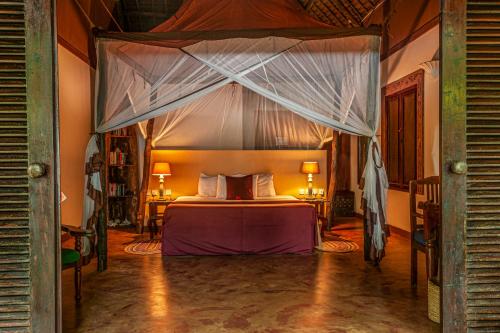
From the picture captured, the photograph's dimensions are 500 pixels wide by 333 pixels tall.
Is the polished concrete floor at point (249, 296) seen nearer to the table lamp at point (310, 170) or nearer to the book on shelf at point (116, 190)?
the table lamp at point (310, 170)

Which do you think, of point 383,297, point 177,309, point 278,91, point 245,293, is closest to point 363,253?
point 383,297

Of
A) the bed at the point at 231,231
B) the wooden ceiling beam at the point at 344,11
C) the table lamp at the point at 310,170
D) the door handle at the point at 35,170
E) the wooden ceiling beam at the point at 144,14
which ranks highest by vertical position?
the wooden ceiling beam at the point at 144,14

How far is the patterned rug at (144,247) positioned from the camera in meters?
5.22

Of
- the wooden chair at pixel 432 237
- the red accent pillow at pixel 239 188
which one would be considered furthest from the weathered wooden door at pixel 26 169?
the red accent pillow at pixel 239 188

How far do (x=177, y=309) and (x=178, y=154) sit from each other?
13.3 ft

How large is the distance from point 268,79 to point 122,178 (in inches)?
164

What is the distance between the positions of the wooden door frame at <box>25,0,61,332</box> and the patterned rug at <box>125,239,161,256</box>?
125 inches

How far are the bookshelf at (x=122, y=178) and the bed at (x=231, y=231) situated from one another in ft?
7.33

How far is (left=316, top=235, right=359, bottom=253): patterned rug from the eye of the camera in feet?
17.4

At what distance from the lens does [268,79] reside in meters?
4.11

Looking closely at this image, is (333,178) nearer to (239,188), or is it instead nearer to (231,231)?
(239,188)

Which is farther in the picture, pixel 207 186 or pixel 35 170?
pixel 207 186

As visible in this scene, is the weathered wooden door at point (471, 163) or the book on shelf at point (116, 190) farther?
the book on shelf at point (116, 190)

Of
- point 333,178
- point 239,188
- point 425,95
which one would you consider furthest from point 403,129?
point 239,188
